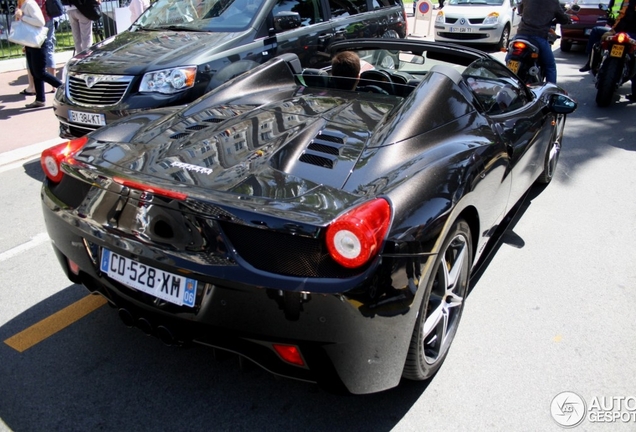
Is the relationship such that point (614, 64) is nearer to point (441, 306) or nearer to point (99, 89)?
point (99, 89)

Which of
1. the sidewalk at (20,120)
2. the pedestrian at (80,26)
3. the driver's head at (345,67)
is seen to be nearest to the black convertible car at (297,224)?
the driver's head at (345,67)

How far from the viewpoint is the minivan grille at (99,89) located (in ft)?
18.0

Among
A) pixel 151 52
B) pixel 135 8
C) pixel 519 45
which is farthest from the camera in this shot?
pixel 135 8

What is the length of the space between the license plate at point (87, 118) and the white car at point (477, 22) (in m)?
10.5

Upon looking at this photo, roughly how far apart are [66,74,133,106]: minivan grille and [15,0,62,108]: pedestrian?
2278 mm

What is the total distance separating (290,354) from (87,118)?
165 inches

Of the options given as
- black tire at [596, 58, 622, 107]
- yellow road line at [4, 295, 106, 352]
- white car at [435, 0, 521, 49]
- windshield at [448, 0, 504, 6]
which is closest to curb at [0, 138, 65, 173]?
yellow road line at [4, 295, 106, 352]

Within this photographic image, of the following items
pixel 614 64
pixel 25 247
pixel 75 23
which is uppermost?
pixel 75 23

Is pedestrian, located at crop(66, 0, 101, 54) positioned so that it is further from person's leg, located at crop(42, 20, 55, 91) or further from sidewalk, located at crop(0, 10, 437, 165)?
person's leg, located at crop(42, 20, 55, 91)

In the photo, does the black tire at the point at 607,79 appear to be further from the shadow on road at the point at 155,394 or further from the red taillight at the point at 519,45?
the shadow on road at the point at 155,394

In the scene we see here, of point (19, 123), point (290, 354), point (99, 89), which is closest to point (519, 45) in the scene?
point (99, 89)

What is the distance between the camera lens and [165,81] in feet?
17.9

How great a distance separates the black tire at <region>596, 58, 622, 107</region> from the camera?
831 centimetres

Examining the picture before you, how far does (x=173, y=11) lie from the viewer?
6875 mm
